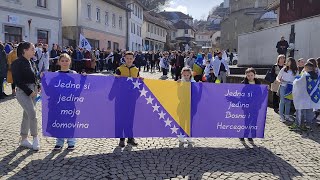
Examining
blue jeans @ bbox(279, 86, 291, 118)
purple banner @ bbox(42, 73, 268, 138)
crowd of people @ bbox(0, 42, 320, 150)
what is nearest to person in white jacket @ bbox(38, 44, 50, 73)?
crowd of people @ bbox(0, 42, 320, 150)

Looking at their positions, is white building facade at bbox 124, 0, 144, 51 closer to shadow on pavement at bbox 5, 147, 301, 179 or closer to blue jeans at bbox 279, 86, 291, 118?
blue jeans at bbox 279, 86, 291, 118

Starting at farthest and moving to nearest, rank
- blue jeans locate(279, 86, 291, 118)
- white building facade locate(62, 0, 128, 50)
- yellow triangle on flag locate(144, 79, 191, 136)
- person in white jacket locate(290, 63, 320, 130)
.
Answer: white building facade locate(62, 0, 128, 50) → blue jeans locate(279, 86, 291, 118) → person in white jacket locate(290, 63, 320, 130) → yellow triangle on flag locate(144, 79, 191, 136)

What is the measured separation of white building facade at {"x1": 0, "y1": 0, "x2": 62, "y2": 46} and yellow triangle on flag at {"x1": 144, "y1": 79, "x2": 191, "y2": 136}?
71.9ft

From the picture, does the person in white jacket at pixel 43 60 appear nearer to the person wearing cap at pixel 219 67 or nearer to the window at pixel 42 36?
the person wearing cap at pixel 219 67

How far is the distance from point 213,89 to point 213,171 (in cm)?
190

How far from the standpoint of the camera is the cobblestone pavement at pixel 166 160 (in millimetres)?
5449

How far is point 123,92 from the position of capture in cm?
662

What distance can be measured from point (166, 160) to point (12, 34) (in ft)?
78.7

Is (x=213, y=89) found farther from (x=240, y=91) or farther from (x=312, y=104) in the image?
(x=312, y=104)

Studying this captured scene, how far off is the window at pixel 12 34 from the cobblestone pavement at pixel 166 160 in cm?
2041

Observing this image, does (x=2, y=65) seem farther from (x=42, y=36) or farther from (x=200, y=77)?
(x=42, y=36)

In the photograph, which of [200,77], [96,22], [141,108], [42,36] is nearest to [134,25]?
[96,22]

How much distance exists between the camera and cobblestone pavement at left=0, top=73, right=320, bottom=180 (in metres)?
5.45

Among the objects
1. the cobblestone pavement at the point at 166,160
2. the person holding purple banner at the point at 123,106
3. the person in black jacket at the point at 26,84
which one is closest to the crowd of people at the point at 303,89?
the cobblestone pavement at the point at 166,160
